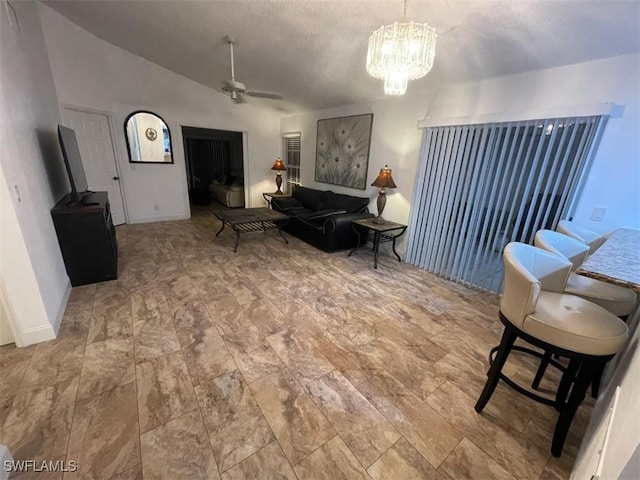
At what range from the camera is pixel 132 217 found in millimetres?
5102

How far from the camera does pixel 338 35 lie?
266cm

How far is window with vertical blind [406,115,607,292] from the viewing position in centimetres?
241

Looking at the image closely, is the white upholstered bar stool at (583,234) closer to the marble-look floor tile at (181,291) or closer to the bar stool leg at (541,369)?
the bar stool leg at (541,369)

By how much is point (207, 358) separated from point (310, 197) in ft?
12.6

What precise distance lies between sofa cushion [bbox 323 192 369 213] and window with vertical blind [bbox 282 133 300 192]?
1.66 meters

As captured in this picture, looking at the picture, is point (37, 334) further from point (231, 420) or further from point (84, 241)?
point (231, 420)

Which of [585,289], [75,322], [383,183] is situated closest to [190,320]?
[75,322]

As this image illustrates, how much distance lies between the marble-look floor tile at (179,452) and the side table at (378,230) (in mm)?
2766

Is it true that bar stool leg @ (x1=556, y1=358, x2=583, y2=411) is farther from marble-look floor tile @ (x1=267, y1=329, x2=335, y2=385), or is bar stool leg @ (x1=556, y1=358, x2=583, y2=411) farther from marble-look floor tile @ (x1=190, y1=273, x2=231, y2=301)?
marble-look floor tile @ (x1=190, y1=273, x2=231, y2=301)

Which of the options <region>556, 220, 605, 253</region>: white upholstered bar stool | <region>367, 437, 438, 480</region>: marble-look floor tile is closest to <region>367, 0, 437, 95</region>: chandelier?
<region>556, 220, 605, 253</region>: white upholstered bar stool

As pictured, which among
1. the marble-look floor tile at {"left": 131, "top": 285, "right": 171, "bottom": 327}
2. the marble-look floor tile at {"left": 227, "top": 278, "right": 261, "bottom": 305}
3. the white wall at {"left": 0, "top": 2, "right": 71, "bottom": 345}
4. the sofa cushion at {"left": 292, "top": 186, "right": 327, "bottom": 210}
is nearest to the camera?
the white wall at {"left": 0, "top": 2, "right": 71, "bottom": 345}

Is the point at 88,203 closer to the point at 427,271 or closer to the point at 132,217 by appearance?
the point at 132,217
